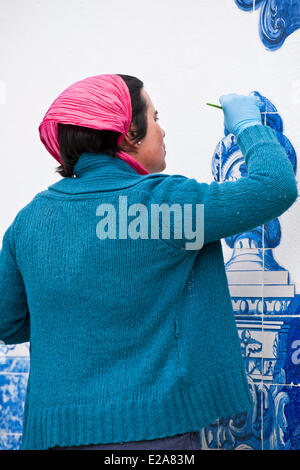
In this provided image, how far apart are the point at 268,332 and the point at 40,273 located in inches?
23.0

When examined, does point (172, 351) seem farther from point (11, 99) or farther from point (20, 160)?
point (11, 99)

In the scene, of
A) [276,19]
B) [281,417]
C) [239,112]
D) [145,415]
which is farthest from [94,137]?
[281,417]

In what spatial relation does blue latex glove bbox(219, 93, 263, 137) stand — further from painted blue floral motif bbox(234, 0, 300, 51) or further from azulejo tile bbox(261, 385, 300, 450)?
azulejo tile bbox(261, 385, 300, 450)

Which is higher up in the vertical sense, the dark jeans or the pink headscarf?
the pink headscarf

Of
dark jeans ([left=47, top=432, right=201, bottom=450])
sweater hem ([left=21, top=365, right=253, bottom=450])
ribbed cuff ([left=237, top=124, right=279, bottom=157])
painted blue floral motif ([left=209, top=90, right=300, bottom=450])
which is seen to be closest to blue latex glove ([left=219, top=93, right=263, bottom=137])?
ribbed cuff ([left=237, top=124, right=279, bottom=157])

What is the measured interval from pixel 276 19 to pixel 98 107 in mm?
597

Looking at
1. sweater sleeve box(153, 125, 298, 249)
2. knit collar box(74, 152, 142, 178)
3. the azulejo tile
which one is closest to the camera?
sweater sleeve box(153, 125, 298, 249)

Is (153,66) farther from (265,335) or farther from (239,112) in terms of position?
(265,335)

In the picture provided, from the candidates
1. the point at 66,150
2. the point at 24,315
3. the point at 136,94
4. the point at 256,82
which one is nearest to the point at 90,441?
the point at 24,315

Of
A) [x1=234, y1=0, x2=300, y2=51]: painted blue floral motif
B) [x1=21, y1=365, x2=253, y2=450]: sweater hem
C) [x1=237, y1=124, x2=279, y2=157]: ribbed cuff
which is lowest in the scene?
[x1=21, y1=365, x2=253, y2=450]: sweater hem

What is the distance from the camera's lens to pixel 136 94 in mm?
1076

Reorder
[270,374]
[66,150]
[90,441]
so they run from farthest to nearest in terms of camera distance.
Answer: [270,374], [66,150], [90,441]

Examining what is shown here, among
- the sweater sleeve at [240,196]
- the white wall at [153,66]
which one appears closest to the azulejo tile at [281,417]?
the white wall at [153,66]

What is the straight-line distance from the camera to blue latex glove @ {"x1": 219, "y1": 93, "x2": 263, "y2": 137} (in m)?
1.06
